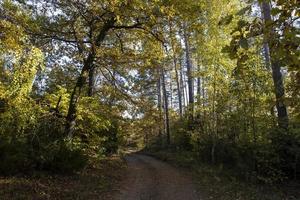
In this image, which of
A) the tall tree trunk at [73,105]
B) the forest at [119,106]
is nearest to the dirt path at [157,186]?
the forest at [119,106]

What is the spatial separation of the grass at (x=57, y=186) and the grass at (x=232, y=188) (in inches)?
127

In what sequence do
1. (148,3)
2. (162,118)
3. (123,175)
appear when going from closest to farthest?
(148,3)
(123,175)
(162,118)

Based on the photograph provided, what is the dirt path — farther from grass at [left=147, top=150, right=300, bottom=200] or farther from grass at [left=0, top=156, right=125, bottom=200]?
grass at [left=0, top=156, right=125, bottom=200]

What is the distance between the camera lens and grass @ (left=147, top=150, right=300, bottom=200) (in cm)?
995

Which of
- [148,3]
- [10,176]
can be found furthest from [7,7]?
[10,176]

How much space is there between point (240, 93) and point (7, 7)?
9103mm

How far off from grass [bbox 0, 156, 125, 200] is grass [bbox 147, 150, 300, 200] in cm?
322

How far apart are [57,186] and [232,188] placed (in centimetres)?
567

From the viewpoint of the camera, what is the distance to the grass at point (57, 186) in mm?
8266

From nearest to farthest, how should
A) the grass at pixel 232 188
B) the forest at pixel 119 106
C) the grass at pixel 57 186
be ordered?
the forest at pixel 119 106, the grass at pixel 57 186, the grass at pixel 232 188

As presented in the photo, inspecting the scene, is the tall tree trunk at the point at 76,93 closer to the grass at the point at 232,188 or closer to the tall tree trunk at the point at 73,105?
the tall tree trunk at the point at 73,105

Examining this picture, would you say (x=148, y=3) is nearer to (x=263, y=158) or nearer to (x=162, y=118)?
(x=263, y=158)

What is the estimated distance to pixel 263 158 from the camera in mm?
11484

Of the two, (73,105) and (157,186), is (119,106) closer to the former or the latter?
(73,105)
